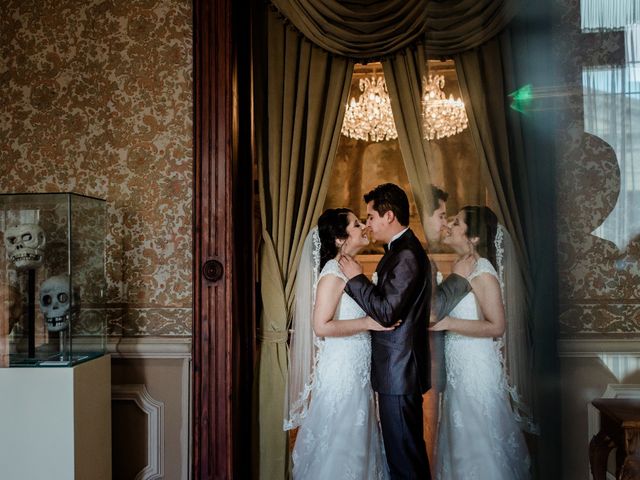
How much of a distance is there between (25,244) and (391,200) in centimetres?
143

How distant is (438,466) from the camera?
2371 mm

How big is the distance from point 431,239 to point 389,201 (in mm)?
230

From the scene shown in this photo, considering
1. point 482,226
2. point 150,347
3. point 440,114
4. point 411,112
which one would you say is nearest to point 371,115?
point 411,112

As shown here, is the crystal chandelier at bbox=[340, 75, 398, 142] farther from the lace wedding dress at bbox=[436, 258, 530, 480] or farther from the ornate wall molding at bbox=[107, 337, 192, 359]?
the ornate wall molding at bbox=[107, 337, 192, 359]

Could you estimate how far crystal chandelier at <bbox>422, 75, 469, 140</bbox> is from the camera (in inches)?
95.8

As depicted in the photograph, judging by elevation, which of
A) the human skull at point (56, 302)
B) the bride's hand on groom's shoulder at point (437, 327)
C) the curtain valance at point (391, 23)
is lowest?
the bride's hand on groom's shoulder at point (437, 327)

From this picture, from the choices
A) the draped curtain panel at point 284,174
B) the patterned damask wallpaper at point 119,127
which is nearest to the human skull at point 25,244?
the patterned damask wallpaper at point 119,127

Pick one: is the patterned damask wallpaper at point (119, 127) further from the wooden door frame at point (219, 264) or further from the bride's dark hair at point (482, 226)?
the bride's dark hair at point (482, 226)

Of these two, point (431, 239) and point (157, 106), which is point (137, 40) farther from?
point (431, 239)

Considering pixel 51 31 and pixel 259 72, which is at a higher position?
pixel 51 31

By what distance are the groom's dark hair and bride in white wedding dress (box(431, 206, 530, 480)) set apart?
27 centimetres

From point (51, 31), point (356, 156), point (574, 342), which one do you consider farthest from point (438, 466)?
point (51, 31)

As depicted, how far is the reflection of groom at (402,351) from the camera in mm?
2361

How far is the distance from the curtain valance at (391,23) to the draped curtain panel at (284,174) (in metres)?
0.07
